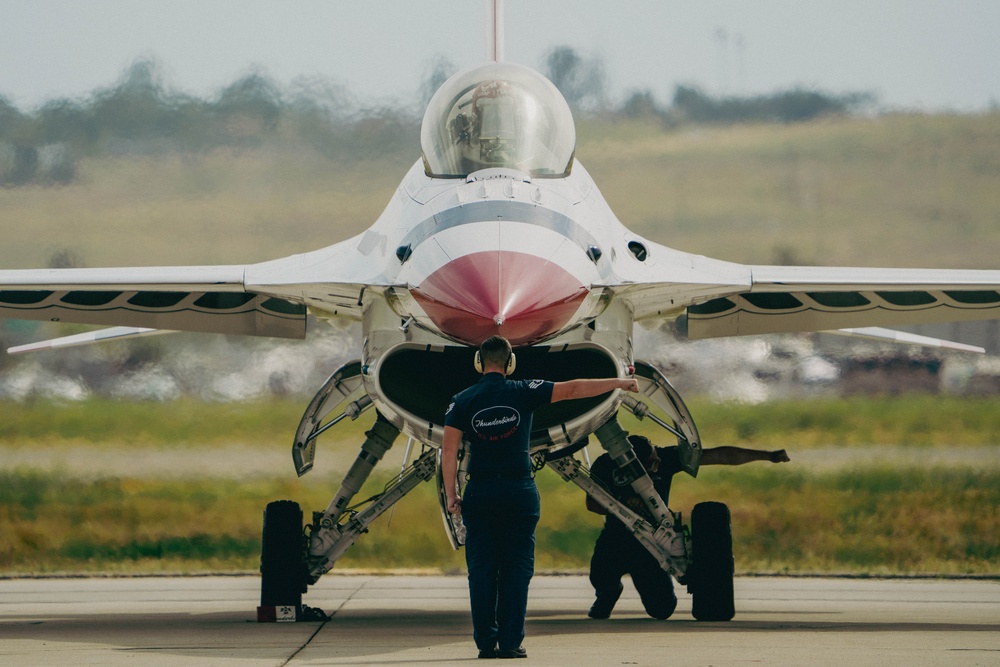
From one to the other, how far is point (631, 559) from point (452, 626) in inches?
63.0

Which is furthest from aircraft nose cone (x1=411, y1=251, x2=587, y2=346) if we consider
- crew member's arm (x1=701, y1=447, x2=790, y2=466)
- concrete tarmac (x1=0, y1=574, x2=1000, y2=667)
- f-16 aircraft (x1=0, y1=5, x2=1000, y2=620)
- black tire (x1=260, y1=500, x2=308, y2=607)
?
crew member's arm (x1=701, y1=447, x2=790, y2=466)

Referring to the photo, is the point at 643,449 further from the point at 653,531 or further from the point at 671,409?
the point at 653,531

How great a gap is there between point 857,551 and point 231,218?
6992 mm

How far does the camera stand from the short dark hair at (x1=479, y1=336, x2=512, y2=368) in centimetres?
648

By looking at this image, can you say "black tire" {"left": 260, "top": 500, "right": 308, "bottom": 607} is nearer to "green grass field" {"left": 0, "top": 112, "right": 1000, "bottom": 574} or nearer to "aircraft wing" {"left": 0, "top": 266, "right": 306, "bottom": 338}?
"aircraft wing" {"left": 0, "top": 266, "right": 306, "bottom": 338}

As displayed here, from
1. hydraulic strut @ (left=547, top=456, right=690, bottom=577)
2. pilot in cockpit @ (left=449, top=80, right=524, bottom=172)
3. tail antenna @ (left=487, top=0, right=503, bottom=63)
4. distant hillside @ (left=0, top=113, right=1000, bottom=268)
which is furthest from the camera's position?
distant hillside @ (left=0, top=113, right=1000, bottom=268)

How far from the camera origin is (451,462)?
6395 mm

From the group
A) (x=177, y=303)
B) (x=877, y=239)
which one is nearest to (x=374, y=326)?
(x=177, y=303)

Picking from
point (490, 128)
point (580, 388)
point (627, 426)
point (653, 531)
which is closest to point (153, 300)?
point (490, 128)

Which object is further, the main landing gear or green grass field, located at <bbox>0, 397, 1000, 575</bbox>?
green grass field, located at <bbox>0, 397, 1000, 575</bbox>

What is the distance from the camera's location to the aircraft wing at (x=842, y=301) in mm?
8773

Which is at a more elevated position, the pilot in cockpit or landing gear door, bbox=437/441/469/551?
the pilot in cockpit

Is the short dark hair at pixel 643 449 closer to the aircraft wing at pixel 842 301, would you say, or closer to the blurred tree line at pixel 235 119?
the aircraft wing at pixel 842 301

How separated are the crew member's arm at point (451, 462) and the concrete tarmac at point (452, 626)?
0.78 metres
